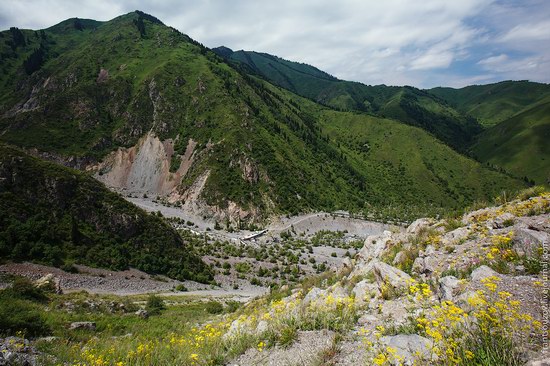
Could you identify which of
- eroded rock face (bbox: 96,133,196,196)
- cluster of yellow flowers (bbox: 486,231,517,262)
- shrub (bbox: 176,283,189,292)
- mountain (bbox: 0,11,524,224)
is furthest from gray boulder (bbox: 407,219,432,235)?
eroded rock face (bbox: 96,133,196,196)

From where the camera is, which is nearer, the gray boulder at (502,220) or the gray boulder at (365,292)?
the gray boulder at (365,292)

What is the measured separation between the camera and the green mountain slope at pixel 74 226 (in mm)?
33156

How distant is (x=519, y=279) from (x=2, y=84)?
233 m

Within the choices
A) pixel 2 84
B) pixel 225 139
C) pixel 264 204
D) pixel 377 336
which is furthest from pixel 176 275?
pixel 2 84

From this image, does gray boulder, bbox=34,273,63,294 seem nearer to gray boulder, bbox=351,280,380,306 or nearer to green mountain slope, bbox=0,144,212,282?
green mountain slope, bbox=0,144,212,282

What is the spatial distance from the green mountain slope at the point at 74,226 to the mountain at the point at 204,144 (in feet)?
141

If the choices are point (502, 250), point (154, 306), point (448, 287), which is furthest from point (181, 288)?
point (502, 250)

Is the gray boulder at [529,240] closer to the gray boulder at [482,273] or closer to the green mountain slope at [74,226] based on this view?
the gray boulder at [482,273]

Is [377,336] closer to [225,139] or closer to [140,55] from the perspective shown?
[225,139]

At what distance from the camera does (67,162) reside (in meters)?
109

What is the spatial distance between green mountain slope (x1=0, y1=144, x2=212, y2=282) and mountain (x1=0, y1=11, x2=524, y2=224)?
141ft

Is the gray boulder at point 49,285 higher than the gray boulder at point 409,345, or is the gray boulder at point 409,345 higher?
the gray boulder at point 409,345

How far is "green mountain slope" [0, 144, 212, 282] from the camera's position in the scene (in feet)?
109

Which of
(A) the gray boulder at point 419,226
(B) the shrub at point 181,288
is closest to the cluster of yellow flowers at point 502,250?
(A) the gray boulder at point 419,226
